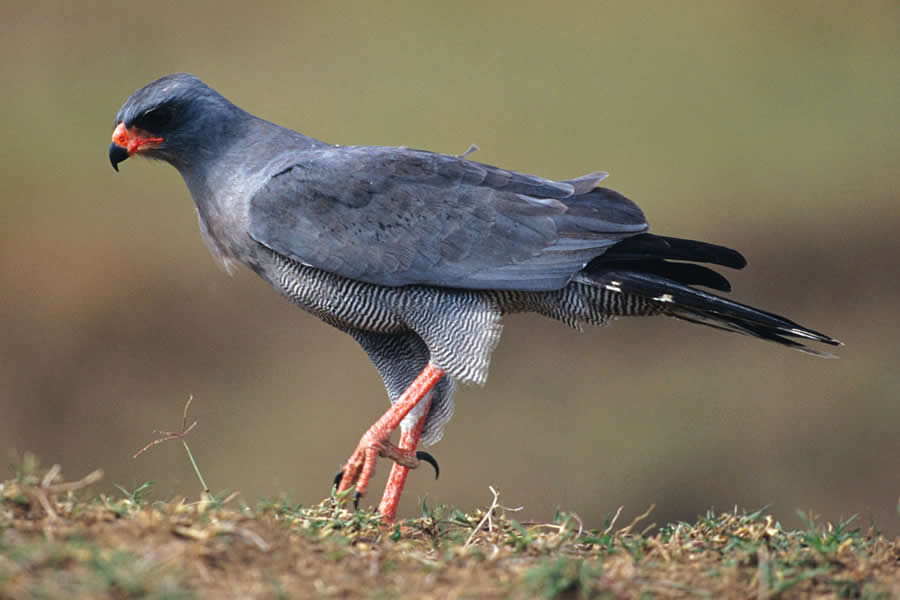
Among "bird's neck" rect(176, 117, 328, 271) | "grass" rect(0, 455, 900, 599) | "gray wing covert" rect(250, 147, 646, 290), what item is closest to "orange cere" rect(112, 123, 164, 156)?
"bird's neck" rect(176, 117, 328, 271)

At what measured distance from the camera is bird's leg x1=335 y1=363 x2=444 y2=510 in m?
4.98

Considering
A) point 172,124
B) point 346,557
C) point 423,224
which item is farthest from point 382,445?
point 172,124

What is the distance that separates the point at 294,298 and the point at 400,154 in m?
0.90

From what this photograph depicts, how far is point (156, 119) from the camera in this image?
5430mm

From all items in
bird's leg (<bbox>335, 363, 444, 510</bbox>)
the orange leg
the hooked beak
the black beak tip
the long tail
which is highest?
the long tail

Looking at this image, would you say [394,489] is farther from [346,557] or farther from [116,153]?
[116,153]

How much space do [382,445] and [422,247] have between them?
3.14ft

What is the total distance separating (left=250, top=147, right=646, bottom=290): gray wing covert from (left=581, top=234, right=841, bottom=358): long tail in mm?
110

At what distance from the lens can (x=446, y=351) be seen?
5.11 metres

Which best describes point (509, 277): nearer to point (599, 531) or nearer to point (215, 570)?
point (599, 531)

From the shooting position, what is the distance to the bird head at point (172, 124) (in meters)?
5.41

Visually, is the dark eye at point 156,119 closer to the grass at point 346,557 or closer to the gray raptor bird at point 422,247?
the gray raptor bird at point 422,247

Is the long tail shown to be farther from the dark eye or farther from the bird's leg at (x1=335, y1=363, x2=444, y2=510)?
the dark eye

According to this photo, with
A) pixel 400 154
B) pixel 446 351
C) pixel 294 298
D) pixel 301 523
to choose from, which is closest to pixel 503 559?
pixel 301 523
